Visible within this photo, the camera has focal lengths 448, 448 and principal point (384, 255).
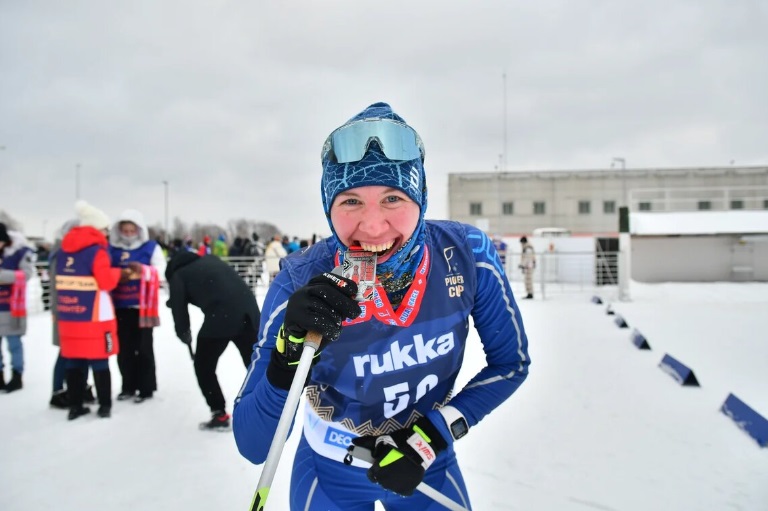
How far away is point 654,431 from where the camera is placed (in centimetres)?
417

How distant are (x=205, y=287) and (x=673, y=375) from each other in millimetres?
5496

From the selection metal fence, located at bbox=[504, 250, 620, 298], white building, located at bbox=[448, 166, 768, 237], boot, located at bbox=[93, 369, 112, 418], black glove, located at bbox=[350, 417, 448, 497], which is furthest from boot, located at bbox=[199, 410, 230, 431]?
white building, located at bbox=[448, 166, 768, 237]

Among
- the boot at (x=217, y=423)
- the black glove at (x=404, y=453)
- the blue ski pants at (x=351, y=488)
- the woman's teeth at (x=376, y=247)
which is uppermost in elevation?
the woman's teeth at (x=376, y=247)

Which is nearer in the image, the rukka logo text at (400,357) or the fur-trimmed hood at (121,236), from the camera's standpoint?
the rukka logo text at (400,357)

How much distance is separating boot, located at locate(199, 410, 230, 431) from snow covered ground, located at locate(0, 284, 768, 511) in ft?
0.38

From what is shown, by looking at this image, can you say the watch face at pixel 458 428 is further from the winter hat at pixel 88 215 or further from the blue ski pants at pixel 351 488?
the winter hat at pixel 88 215

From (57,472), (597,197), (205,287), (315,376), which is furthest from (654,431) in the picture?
(597,197)

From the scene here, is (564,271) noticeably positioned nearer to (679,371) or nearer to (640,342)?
(640,342)

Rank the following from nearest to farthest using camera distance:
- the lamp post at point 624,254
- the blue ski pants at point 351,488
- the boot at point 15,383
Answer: the blue ski pants at point 351,488 → the boot at point 15,383 → the lamp post at point 624,254

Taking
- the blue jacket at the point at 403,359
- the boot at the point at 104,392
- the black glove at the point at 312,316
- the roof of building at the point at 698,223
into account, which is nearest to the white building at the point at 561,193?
the roof of building at the point at 698,223

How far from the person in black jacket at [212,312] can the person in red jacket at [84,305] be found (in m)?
0.71

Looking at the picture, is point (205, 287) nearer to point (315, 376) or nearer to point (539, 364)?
point (315, 376)

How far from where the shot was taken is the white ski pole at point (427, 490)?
1.60m

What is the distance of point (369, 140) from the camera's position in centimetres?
158
